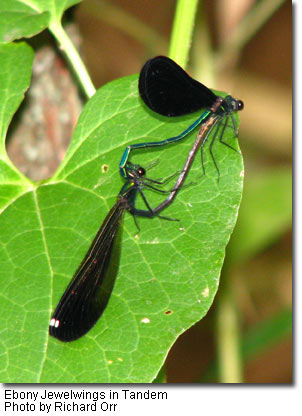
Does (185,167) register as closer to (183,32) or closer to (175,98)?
(175,98)

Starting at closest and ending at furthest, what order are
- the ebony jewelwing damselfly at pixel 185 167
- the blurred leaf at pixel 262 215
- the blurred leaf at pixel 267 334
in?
the ebony jewelwing damselfly at pixel 185 167 → the blurred leaf at pixel 262 215 → the blurred leaf at pixel 267 334

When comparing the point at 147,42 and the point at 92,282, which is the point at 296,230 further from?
the point at 147,42

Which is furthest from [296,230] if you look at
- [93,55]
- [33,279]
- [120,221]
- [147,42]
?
[93,55]

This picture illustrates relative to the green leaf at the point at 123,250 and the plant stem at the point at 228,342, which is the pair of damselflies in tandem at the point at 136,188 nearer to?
the green leaf at the point at 123,250

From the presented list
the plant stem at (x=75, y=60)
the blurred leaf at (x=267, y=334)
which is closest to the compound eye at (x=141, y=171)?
the plant stem at (x=75, y=60)

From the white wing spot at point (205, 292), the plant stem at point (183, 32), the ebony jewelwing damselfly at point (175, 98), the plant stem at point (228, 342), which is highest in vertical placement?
the plant stem at point (183, 32)

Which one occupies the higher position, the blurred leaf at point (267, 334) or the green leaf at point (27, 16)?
the green leaf at point (27, 16)

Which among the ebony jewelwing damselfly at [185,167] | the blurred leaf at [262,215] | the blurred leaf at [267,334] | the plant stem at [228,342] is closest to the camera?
the ebony jewelwing damselfly at [185,167]
